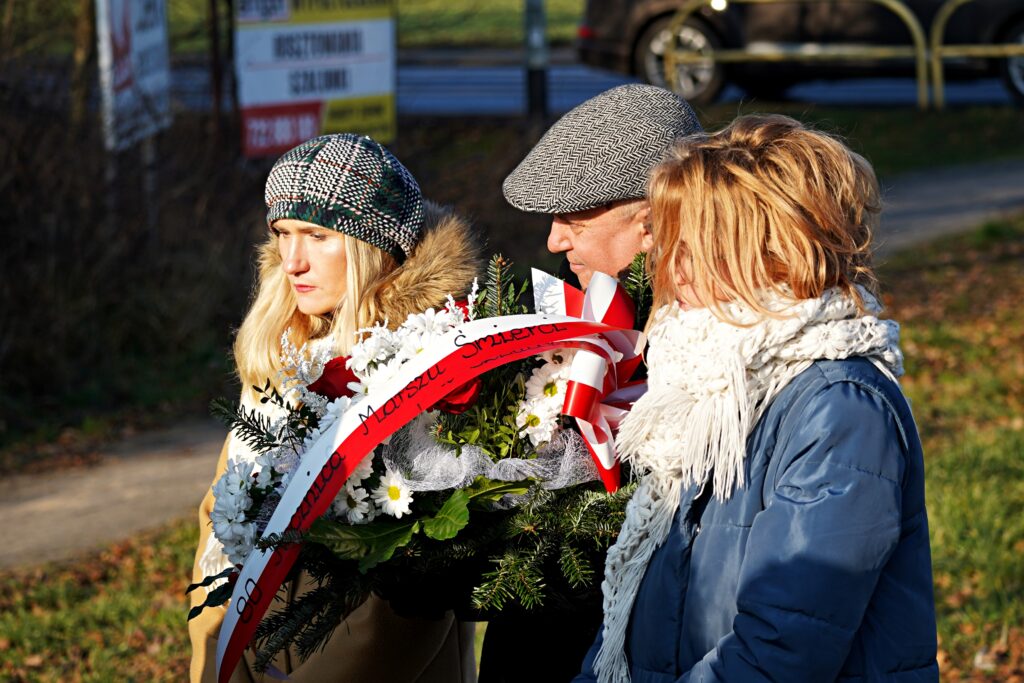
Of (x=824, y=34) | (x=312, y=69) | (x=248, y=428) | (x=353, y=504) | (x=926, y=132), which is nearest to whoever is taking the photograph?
(x=353, y=504)

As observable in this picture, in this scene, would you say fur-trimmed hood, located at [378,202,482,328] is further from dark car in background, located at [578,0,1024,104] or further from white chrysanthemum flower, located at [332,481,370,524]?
dark car in background, located at [578,0,1024,104]

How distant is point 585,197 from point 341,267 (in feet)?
A: 2.04

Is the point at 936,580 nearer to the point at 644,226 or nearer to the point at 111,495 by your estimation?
the point at 644,226

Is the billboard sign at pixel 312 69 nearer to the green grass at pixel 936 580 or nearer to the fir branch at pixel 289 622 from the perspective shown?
the green grass at pixel 936 580

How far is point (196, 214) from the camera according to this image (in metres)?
8.74

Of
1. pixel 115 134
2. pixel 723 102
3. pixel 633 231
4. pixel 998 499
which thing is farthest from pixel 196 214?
pixel 723 102

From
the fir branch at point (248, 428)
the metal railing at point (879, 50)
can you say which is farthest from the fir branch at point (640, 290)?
the metal railing at point (879, 50)

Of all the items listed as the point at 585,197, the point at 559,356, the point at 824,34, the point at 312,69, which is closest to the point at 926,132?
the point at 824,34

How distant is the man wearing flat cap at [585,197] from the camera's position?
2.78 m

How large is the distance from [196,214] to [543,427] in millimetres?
6764

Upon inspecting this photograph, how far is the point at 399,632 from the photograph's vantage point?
2729mm

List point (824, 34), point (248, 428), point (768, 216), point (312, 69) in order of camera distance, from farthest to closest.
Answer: point (824, 34) < point (312, 69) < point (248, 428) < point (768, 216)

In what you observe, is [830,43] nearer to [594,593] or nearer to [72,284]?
[72,284]

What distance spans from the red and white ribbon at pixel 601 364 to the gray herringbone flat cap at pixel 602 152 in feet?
0.94
